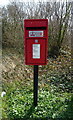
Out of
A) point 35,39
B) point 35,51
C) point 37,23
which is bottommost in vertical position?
point 35,51

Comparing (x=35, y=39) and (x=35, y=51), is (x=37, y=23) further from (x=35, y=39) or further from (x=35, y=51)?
(x=35, y=51)

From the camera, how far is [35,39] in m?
2.82

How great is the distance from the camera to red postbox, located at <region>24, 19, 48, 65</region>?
272 centimetres

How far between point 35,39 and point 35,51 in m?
0.24

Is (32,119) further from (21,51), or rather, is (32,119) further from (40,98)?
(21,51)

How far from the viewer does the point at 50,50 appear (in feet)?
24.0

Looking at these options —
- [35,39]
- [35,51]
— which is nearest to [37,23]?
[35,39]

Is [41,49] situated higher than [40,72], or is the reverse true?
[41,49]

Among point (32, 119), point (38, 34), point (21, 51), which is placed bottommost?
point (32, 119)

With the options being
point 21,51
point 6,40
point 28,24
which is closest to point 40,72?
point 21,51

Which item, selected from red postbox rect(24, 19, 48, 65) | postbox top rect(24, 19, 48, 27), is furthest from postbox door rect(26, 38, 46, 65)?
postbox top rect(24, 19, 48, 27)

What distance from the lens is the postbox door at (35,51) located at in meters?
2.84

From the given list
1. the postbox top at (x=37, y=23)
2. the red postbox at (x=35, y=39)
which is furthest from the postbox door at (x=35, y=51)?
the postbox top at (x=37, y=23)

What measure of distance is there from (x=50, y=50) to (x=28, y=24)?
4669 millimetres
